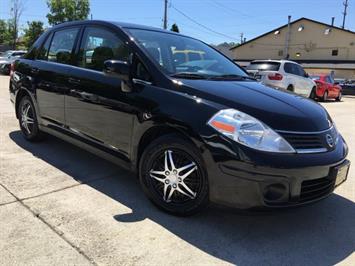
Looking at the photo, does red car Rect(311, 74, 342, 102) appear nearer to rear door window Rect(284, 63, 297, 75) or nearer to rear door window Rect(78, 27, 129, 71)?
rear door window Rect(284, 63, 297, 75)

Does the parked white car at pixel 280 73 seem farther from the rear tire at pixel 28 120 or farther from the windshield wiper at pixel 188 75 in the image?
the windshield wiper at pixel 188 75

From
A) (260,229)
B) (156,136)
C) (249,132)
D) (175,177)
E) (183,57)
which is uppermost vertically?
(183,57)

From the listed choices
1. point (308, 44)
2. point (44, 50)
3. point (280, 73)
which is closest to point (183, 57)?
point (44, 50)

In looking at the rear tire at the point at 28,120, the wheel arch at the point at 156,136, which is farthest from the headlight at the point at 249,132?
the rear tire at the point at 28,120

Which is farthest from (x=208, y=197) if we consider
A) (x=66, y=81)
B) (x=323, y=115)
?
(x=66, y=81)

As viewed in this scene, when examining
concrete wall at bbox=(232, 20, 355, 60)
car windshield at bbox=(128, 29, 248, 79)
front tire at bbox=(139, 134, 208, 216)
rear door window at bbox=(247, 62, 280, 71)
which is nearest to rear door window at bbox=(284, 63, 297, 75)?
rear door window at bbox=(247, 62, 280, 71)

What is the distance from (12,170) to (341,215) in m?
3.49

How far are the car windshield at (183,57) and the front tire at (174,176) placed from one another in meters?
0.73

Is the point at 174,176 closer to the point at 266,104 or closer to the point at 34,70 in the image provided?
the point at 266,104

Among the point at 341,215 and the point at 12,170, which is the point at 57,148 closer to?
the point at 12,170

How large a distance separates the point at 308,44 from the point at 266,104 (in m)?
46.2

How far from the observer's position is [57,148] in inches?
210

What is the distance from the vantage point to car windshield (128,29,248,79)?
378 cm

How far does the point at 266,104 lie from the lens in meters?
3.30
